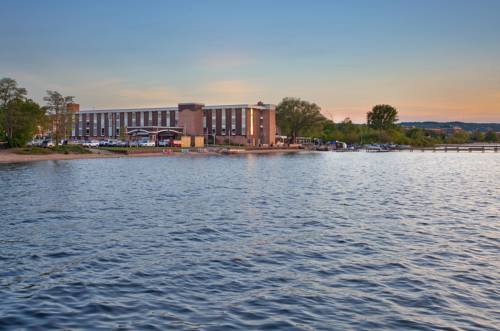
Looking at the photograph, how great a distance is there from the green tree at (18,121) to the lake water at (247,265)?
253 ft

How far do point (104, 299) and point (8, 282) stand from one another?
4333 millimetres

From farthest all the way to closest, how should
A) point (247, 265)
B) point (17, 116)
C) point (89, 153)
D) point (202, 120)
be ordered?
point (202, 120) < point (89, 153) < point (17, 116) < point (247, 265)

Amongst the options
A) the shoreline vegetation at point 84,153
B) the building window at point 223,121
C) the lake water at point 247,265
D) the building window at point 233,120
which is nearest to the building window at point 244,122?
the building window at point 233,120

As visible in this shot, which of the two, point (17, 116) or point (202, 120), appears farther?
point (202, 120)

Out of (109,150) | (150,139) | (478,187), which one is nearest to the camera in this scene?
(478,187)

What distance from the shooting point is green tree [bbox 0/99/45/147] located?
108 metres

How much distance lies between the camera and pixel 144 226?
28500 millimetres

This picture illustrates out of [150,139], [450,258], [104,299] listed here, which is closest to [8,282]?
[104,299]

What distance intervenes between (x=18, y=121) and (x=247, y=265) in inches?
4131

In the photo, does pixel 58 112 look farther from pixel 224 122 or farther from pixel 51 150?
pixel 224 122

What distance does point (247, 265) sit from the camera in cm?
1983

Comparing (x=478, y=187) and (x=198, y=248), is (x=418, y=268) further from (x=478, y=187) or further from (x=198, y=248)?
(x=478, y=187)

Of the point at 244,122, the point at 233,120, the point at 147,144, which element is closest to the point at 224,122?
the point at 233,120

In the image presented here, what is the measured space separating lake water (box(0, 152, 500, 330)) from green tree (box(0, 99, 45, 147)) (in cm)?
7713
